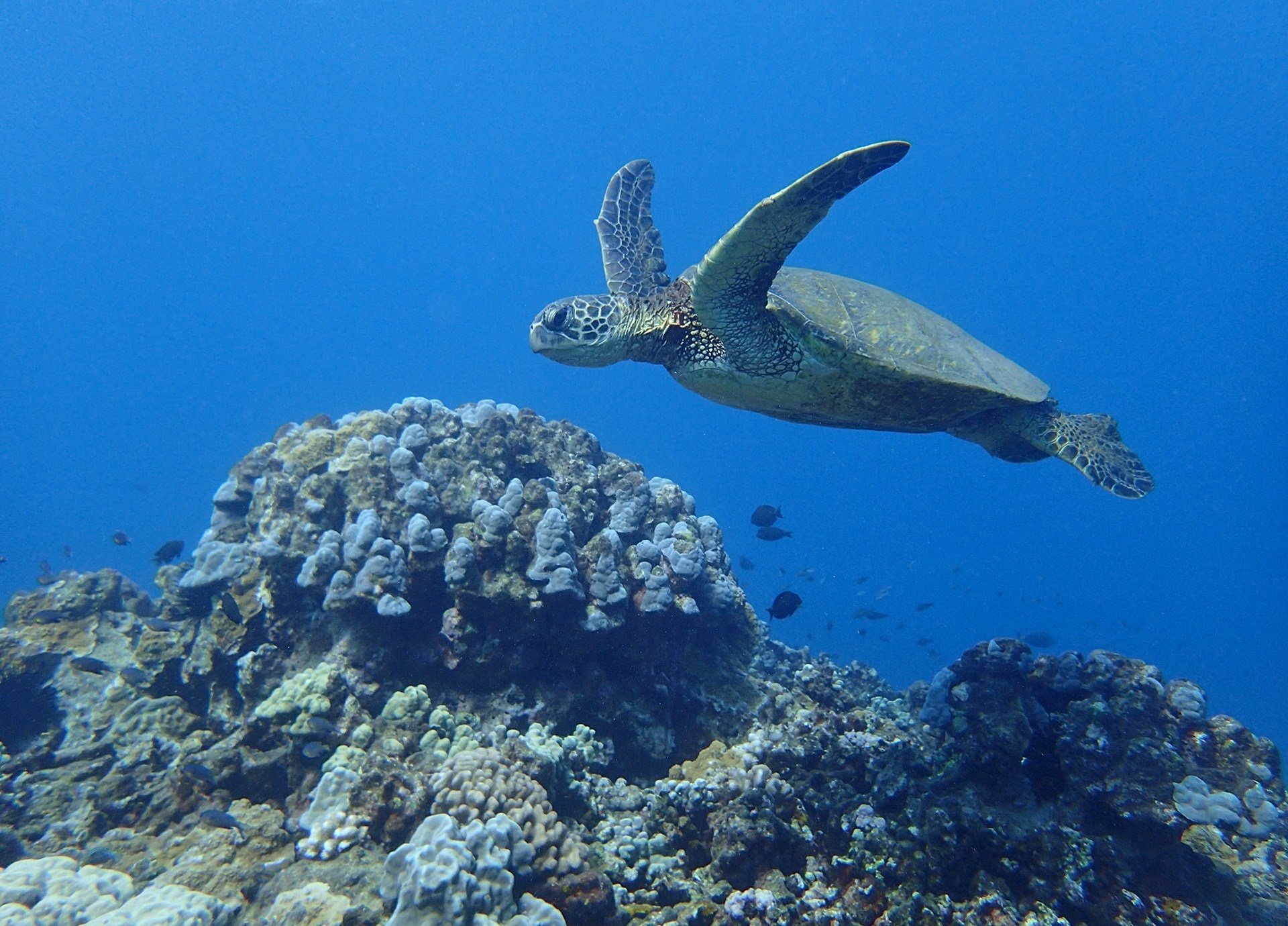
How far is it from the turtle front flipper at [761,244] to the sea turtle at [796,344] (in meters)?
0.01

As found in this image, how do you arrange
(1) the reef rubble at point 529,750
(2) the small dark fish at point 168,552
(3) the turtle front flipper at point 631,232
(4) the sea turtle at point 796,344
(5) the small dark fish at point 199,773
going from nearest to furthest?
(1) the reef rubble at point 529,750
(5) the small dark fish at point 199,773
(4) the sea turtle at point 796,344
(3) the turtle front flipper at point 631,232
(2) the small dark fish at point 168,552

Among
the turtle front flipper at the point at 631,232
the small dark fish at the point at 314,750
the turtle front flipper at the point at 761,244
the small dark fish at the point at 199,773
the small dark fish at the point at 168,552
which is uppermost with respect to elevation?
the turtle front flipper at the point at 631,232

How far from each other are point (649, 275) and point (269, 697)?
479 centimetres

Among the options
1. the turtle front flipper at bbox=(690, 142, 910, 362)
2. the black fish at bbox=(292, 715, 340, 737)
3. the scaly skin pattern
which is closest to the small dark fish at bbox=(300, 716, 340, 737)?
the black fish at bbox=(292, 715, 340, 737)

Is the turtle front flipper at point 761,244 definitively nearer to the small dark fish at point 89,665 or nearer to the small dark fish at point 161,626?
the small dark fish at point 161,626

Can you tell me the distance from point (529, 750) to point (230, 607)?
328 cm

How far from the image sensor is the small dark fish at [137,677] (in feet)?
16.7

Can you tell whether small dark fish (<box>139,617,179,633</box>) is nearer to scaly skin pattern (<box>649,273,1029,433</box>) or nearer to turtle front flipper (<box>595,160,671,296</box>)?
scaly skin pattern (<box>649,273,1029,433</box>)

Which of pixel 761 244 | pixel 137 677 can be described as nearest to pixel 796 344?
pixel 761 244

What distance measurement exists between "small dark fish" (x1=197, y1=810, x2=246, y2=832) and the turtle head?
3871mm

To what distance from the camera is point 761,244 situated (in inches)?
156

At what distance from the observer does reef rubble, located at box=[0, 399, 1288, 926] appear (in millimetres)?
3203

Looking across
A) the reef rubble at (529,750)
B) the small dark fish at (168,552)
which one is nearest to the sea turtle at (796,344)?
the reef rubble at (529,750)

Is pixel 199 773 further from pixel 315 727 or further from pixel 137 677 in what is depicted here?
pixel 137 677
